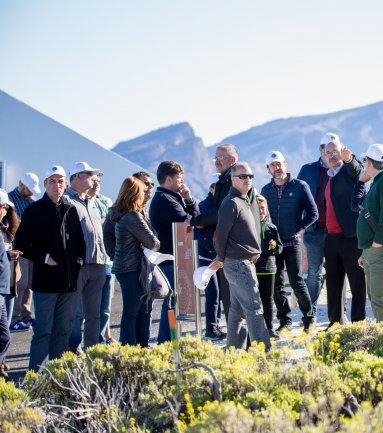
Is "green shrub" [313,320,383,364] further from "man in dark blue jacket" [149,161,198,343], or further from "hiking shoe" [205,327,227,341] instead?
"hiking shoe" [205,327,227,341]

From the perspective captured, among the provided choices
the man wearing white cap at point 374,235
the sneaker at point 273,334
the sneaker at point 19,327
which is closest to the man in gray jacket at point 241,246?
the man wearing white cap at point 374,235

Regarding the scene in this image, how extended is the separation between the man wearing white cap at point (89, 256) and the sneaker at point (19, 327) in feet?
9.75

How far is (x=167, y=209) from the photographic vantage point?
8789mm

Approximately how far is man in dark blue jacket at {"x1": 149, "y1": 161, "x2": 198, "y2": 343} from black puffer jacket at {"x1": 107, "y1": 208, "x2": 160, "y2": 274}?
26.1 inches

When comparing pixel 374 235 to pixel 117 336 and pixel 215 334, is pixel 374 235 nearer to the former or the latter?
pixel 215 334

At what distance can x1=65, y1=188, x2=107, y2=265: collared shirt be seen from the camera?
25.8ft

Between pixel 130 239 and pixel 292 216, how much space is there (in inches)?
87.8

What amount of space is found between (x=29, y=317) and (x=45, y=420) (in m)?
6.70

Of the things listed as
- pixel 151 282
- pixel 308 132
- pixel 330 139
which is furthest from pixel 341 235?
pixel 308 132

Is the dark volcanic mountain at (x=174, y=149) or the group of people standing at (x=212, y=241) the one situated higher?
the dark volcanic mountain at (x=174, y=149)

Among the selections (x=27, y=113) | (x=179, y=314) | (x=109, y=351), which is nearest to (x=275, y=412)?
(x=109, y=351)

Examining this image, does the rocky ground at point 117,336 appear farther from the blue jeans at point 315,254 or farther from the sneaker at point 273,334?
the blue jeans at point 315,254

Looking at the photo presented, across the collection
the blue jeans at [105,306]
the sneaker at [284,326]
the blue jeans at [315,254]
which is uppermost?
the blue jeans at [315,254]

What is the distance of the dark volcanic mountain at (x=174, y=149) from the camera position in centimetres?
13975
